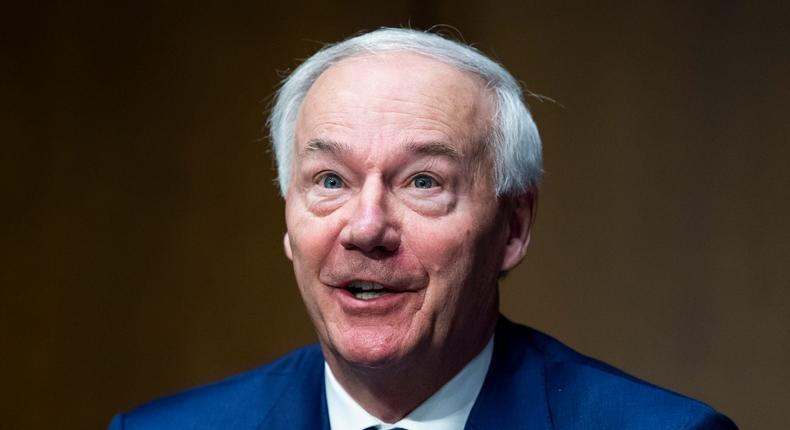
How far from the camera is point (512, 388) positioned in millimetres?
2348

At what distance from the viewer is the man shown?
2150mm

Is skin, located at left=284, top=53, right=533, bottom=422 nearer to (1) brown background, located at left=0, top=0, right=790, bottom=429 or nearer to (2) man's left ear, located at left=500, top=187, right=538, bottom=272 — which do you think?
(2) man's left ear, located at left=500, top=187, right=538, bottom=272

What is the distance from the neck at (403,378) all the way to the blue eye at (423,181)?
10.7 inches

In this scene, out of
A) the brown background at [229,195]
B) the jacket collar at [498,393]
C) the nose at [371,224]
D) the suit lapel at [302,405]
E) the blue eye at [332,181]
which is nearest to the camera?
the nose at [371,224]

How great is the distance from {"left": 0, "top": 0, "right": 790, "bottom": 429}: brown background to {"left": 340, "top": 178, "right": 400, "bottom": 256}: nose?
1.35 metres

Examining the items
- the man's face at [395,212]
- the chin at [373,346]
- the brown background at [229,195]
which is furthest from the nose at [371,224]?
the brown background at [229,195]

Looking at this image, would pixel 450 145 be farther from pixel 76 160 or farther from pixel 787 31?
pixel 76 160

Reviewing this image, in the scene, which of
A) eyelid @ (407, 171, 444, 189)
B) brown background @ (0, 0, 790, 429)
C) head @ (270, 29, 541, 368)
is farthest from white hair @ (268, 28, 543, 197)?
brown background @ (0, 0, 790, 429)

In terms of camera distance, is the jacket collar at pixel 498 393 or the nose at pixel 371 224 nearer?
the nose at pixel 371 224

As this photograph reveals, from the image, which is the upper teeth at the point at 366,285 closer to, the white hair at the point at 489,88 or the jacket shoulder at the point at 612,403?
the white hair at the point at 489,88

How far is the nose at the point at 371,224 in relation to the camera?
210 cm

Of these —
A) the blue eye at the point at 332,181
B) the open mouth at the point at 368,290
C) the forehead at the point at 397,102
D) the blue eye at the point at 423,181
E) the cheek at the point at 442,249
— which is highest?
the forehead at the point at 397,102

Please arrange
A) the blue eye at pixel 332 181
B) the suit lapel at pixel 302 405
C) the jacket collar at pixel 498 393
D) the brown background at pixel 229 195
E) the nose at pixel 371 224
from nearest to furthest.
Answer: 1. the nose at pixel 371 224
2. the blue eye at pixel 332 181
3. the jacket collar at pixel 498 393
4. the suit lapel at pixel 302 405
5. the brown background at pixel 229 195

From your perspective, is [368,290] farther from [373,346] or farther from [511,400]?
[511,400]
